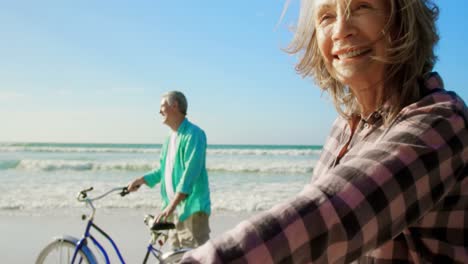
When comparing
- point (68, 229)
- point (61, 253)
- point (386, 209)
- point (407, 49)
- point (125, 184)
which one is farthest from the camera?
point (125, 184)

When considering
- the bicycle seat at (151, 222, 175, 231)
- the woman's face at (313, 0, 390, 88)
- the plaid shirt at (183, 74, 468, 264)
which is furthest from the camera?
the bicycle seat at (151, 222, 175, 231)

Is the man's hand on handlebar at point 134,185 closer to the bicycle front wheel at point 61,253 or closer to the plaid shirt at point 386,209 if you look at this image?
the bicycle front wheel at point 61,253

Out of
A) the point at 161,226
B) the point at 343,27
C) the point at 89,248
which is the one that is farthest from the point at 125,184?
the point at 343,27

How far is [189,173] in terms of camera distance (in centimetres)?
432

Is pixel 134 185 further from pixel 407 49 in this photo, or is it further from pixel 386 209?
pixel 386 209

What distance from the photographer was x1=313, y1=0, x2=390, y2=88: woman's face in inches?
33.5

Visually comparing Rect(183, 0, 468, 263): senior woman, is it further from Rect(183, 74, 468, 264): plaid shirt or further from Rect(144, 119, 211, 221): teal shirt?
Rect(144, 119, 211, 221): teal shirt

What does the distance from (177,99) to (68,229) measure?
5086mm

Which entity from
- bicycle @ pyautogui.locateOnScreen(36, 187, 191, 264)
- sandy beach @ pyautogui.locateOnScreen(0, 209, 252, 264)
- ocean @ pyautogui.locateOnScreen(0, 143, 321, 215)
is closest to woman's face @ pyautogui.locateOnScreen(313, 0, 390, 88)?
bicycle @ pyautogui.locateOnScreen(36, 187, 191, 264)

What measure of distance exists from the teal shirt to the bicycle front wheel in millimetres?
949

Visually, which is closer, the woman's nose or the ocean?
the woman's nose

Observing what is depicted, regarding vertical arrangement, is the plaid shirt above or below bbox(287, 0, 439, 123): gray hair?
below

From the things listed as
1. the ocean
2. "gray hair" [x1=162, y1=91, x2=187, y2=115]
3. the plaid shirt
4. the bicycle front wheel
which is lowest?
the ocean

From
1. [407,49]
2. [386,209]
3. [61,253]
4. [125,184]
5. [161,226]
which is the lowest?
[125,184]
